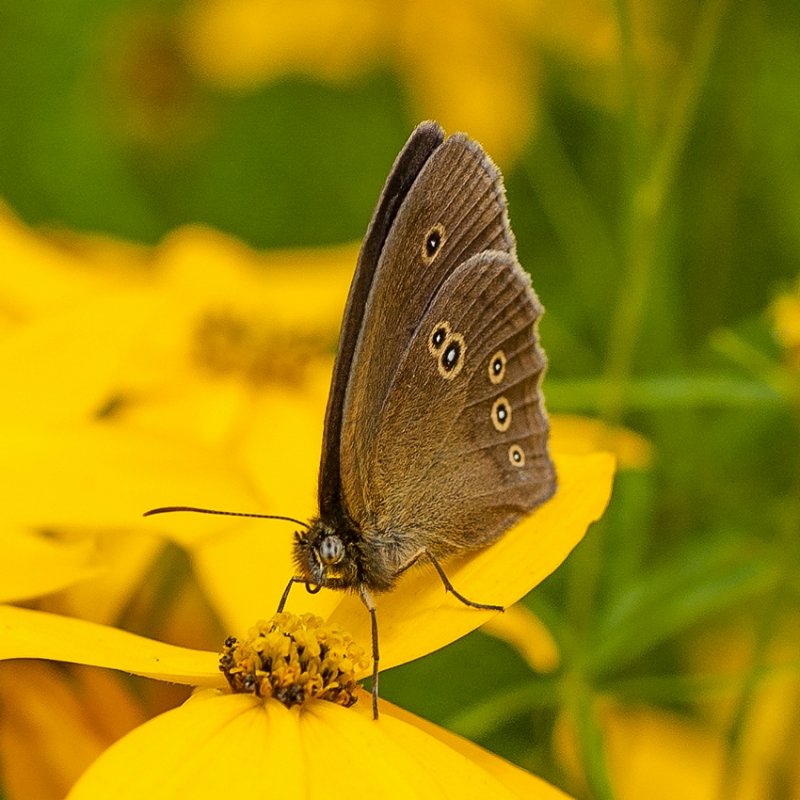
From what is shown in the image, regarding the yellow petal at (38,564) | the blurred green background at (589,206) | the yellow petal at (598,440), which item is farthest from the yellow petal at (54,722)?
the yellow petal at (598,440)

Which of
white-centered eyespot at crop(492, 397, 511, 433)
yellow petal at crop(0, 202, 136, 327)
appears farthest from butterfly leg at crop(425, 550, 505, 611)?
yellow petal at crop(0, 202, 136, 327)

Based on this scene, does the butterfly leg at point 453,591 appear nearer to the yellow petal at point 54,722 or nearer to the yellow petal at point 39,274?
the yellow petal at point 54,722

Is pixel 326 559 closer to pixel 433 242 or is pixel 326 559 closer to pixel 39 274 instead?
pixel 433 242

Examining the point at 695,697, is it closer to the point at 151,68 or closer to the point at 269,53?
the point at 269,53

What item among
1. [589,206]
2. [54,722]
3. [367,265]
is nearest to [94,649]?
[54,722]

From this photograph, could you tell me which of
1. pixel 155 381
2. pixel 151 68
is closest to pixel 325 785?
pixel 155 381

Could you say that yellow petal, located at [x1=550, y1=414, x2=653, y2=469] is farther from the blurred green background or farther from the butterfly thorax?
the butterfly thorax
